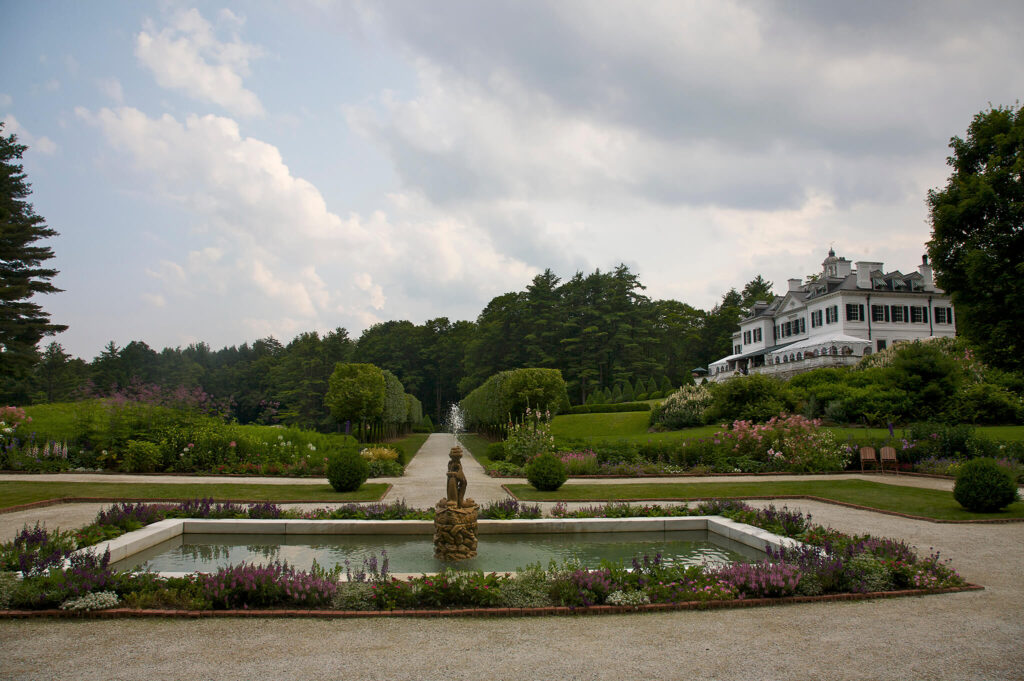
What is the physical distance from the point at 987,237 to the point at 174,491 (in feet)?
59.7

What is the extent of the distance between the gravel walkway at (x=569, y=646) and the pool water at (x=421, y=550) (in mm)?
2260

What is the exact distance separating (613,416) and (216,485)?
91.1ft

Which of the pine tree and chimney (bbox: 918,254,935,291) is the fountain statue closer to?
the pine tree

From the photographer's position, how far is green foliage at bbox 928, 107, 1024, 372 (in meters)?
12.5

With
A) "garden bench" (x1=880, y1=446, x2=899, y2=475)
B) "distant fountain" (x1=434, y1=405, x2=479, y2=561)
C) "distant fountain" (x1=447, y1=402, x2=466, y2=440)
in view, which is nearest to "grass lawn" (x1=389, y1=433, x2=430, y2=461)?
"garden bench" (x1=880, y1=446, x2=899, y2=475)

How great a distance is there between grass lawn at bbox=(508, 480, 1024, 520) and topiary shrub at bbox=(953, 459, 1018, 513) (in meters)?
0.17

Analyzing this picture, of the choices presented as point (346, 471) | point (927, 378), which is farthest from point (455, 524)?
point (927, 378)

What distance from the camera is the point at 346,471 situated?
1444 centimetres

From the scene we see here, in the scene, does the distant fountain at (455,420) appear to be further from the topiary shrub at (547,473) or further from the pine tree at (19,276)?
the topiary shrub at (547,473)

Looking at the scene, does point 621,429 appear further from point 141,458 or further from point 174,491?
point 174,491

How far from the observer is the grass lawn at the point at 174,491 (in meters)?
13.4

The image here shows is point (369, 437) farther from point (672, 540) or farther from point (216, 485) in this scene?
point (672, 540)

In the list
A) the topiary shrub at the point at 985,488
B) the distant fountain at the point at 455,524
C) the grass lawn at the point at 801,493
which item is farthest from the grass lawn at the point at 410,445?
the topiary shrub at the point at 985,488

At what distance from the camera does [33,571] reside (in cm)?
643
